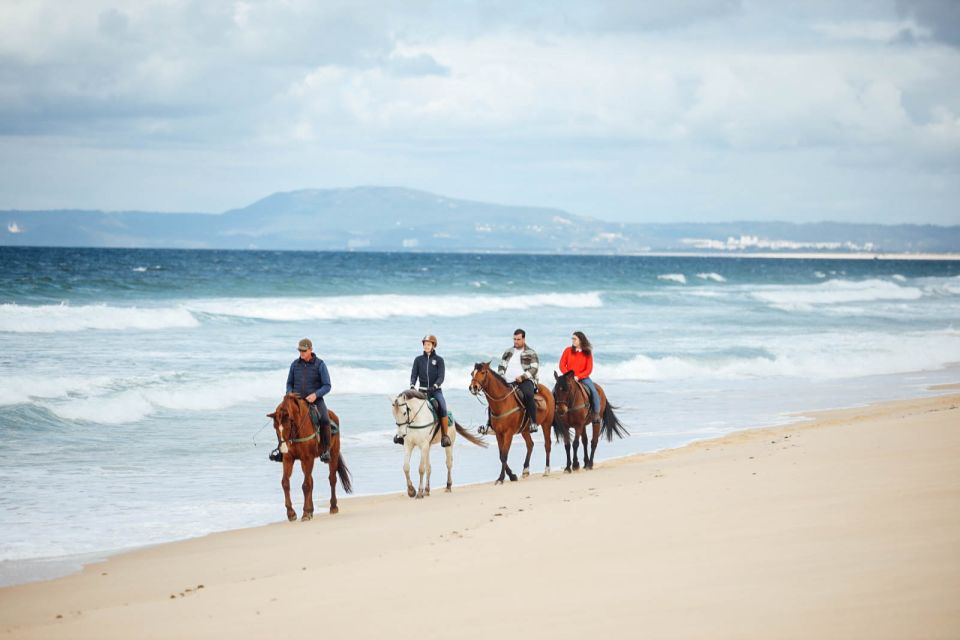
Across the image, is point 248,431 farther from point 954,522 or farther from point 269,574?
point 954,522

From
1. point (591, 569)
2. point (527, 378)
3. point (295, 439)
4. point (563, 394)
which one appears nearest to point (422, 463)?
point (295, 439)

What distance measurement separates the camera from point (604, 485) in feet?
41.8

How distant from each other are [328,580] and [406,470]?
16.0ft

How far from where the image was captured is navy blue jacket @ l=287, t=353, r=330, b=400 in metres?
11.8

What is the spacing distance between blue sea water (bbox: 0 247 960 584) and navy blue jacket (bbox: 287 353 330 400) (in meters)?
1.62

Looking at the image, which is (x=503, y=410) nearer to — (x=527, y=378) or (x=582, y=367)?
(x=527, y=378)

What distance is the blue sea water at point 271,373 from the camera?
12844 mm

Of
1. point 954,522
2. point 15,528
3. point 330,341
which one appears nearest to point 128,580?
point 15,528

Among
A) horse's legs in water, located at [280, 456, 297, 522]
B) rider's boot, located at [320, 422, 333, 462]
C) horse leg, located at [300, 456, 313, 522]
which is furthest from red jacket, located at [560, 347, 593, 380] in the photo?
horse's legs in water, located at [280, 456, 297, 522]

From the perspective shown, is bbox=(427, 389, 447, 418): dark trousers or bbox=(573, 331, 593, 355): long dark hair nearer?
bbox=(427, 389, 447, 418): dark trousers

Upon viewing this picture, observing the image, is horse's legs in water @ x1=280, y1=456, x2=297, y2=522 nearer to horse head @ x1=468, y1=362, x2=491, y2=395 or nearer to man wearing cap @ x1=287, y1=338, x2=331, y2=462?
man wearing cap @ x1=287, y1=338, x2=331, y2=462

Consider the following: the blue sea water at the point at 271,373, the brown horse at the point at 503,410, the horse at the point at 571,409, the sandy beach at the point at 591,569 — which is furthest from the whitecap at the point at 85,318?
the sandy beach at the point at 591,569

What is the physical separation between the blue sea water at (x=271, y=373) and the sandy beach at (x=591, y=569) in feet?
5.39

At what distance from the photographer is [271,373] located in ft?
77.4
